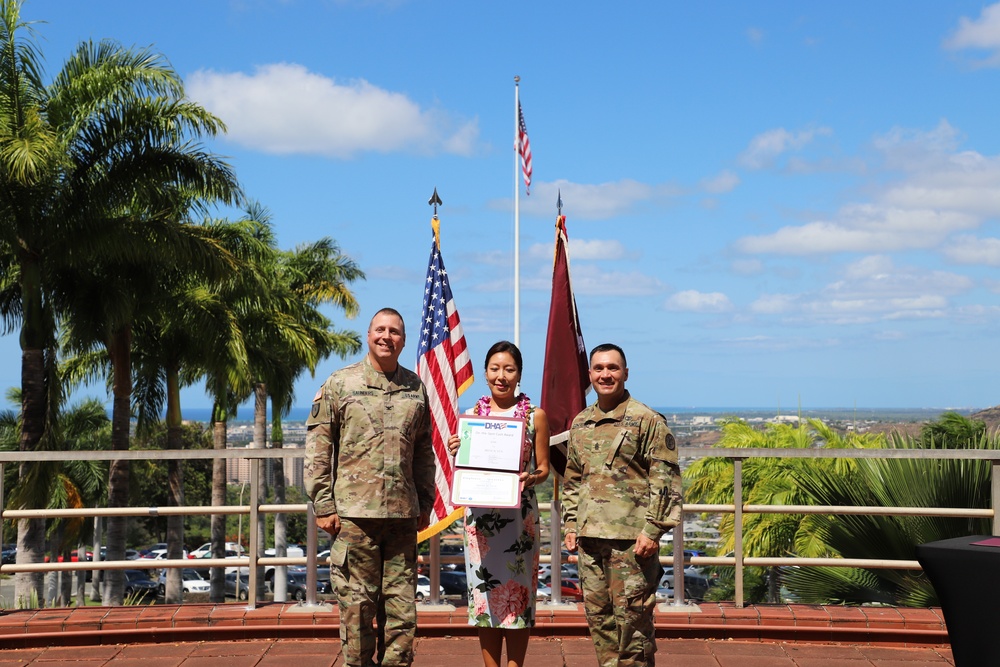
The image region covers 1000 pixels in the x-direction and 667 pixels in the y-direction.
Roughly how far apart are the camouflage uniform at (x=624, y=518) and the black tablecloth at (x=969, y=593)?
1.18m

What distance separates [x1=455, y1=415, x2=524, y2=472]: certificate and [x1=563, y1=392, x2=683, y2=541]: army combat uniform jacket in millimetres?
410

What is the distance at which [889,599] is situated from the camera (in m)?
7.20

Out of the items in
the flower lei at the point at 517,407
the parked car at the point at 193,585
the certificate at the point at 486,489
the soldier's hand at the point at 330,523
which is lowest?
the parked car at the point at 193,585

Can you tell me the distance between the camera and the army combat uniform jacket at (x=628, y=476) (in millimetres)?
4344

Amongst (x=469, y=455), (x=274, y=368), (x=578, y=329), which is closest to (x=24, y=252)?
(x=274, y=368)

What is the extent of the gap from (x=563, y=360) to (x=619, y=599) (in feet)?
7.58

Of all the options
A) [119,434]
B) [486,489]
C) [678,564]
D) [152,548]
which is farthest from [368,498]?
[152,548]

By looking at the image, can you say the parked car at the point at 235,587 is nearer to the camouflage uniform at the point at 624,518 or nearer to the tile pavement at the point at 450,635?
the tile pavement at the point at 450,635

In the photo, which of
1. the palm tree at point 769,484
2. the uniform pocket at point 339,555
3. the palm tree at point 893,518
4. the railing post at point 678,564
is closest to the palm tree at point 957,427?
the palm tree at point 769,484

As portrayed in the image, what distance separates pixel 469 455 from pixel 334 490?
646mm

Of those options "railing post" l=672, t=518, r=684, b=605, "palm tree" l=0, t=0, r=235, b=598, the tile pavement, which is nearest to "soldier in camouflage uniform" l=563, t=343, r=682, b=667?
the tile pavement

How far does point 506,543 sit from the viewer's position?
486 centimetres

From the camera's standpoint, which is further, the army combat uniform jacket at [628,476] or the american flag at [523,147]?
the american flag at [523,147]

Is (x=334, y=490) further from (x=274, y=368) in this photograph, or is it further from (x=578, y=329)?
(x=274, y=368)
